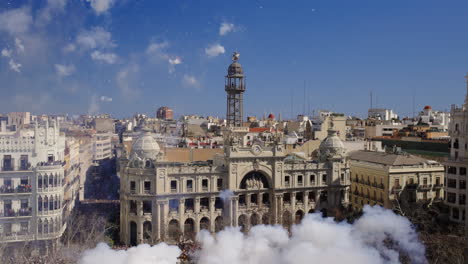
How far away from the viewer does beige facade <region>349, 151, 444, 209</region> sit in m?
54.4

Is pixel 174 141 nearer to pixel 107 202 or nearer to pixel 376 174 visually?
pixel 107 202

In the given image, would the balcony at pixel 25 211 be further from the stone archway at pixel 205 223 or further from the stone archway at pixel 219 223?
the stone archway at pixel 219 223

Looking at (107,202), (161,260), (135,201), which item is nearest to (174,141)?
(107,202)

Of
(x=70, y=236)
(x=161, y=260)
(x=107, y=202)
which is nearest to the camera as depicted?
(x=161, y=260)

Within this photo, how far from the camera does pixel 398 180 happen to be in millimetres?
54688

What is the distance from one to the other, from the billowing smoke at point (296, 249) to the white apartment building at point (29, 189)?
1956cm

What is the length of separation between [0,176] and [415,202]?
4346cm

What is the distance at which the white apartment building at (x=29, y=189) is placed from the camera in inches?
1632

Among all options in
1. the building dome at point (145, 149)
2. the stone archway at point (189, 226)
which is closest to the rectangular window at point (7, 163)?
the building dome at point (145, 149)

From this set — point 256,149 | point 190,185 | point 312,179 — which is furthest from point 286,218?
point 190,185

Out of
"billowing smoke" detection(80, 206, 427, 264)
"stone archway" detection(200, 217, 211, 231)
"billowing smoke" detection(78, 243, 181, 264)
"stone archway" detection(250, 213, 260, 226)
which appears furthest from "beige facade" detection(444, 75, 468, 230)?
"billowing smoke" detection(78, 243, 181, 264)

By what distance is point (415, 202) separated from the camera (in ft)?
179

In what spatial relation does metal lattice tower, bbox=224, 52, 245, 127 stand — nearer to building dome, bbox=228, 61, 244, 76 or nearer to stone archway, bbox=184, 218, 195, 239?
building dome, bbox=228, 61, 244, 76

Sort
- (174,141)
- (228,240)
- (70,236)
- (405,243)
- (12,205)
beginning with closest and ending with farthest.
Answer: (228,240) < (405,243) < (12,205) < (70,236) < (174,141)
